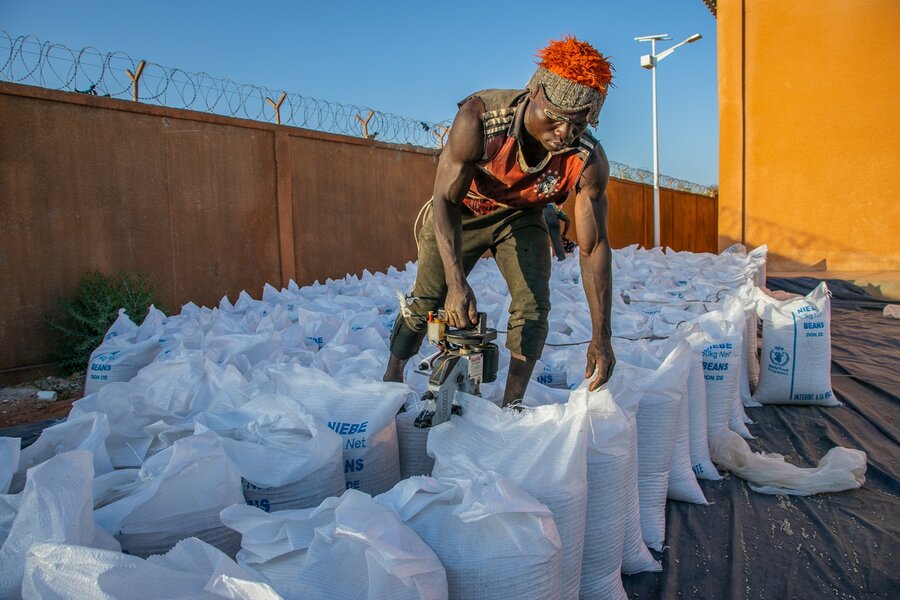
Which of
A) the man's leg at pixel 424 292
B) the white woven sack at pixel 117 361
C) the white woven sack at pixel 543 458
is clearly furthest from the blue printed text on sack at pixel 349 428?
the white woven sack at pixel 117 361

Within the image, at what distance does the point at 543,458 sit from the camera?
1.57 metres

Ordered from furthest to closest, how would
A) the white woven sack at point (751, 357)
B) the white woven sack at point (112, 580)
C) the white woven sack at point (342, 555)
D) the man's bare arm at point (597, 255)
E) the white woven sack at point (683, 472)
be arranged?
1. the white woven sack at point (751, 357)
2. the white woven sack at point (683, 472)
3. the man's bare arm at point (597, 255)
4. the white woven sack at point (342, 555)
5. the white woven sack at point (112, 580)

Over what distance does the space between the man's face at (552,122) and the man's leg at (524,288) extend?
18.0 inches

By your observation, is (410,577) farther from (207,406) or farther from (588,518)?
(207,406)

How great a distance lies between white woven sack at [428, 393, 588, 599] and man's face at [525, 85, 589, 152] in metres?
0.85

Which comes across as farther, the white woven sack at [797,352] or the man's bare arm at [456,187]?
the white woven sack at [797,352]

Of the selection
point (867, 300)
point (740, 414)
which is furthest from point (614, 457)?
point (867, 300)

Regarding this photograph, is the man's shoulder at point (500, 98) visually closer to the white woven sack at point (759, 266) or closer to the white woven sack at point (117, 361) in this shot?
the white woven sack at point (117, 361)

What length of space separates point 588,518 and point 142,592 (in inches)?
47.4

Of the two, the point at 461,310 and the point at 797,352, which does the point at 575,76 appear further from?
the point at 797,352

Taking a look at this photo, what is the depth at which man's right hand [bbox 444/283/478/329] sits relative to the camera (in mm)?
1986

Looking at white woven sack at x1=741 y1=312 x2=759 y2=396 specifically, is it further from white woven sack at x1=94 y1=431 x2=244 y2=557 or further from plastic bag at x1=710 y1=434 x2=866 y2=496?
white woven sack at x1=94 y1=431 x2=244 y2=557

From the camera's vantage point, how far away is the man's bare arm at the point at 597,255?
7.34 feet

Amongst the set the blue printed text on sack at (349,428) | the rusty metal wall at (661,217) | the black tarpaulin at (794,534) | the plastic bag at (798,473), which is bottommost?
the black tarpaulin at (794,534)
